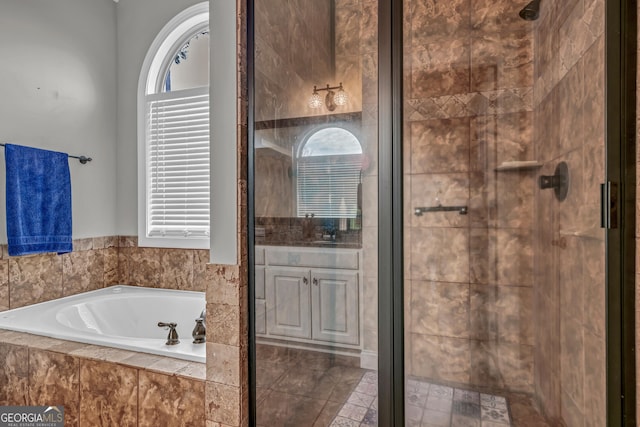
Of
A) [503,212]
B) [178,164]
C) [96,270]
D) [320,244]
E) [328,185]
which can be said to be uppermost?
[178,164]

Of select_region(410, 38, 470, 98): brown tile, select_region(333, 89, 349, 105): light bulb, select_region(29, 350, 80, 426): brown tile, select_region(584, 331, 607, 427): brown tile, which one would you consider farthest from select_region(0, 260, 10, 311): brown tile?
select_region(584, 331, 607, 427): brown tile

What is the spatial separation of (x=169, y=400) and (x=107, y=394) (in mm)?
321

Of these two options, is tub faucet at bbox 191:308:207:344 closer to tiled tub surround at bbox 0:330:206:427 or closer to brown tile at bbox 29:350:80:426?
tiled tub surround at bbox 0:330:206:427

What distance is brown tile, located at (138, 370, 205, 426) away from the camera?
130 cm

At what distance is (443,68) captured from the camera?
137cm

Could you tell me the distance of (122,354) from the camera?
1515 millimetres

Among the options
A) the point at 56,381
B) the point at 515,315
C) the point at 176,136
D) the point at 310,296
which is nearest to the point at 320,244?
the point at 310,296

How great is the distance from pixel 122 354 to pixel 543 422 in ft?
5.38

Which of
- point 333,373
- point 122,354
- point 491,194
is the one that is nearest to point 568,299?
point 491,194

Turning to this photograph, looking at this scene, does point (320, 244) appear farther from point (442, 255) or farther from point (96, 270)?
point (96, 270)

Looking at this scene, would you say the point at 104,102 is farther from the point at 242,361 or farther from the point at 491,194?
the point at 491,194

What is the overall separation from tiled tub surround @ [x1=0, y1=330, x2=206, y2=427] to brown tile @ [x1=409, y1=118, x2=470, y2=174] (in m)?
1.19

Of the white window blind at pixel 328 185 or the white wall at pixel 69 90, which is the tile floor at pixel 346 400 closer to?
the white window blind at pixel 328 185

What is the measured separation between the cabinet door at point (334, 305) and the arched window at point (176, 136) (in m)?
1.54
